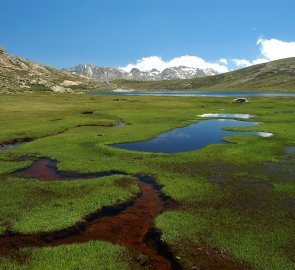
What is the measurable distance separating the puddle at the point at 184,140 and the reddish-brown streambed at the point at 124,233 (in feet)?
64.4

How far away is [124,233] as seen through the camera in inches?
874

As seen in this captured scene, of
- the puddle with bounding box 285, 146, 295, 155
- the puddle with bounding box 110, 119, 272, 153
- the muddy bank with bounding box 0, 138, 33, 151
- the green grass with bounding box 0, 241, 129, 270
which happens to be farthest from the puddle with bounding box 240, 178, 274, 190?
the muddy bank with bounding box 0, 138, 33, 151

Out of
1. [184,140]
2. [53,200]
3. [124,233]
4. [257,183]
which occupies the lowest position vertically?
[184,140]

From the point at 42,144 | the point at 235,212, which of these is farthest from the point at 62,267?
the point at 42,144

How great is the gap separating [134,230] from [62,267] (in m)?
6.39

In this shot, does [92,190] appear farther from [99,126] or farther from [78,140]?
[99,126]

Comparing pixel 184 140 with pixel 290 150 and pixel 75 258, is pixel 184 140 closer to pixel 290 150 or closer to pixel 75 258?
pixel 290 150

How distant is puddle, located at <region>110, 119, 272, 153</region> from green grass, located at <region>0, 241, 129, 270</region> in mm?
27988

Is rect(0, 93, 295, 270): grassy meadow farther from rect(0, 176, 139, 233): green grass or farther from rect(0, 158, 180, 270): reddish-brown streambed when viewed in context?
rect(0, 158, 180, 270): reddish-brown streambed

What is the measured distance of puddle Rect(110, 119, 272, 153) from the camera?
48969mm

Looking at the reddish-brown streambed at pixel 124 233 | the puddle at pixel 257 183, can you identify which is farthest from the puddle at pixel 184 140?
the reddish-brown streambed at pixel 124 233

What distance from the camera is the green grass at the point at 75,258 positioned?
1769 centimetres

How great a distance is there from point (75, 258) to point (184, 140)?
127 ft

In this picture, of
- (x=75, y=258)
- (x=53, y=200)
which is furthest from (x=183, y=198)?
(x=75, y=258)
